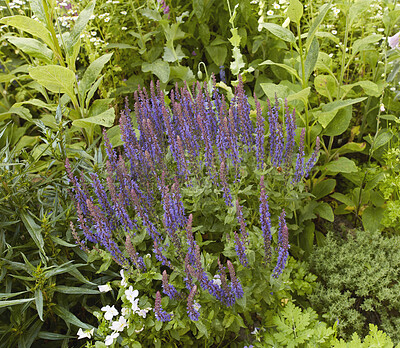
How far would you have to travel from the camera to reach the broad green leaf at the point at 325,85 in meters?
2.37

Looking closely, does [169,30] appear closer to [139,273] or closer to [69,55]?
[69,55]

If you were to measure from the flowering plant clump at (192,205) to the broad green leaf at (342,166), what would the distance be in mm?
401

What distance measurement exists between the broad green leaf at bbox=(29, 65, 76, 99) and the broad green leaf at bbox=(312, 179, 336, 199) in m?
1.63

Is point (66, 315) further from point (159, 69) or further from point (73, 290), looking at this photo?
point (159, 69)

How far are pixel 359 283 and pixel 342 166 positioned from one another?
2.19 feet

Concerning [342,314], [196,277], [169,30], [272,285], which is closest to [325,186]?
[342,314]

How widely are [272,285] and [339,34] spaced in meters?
2.43

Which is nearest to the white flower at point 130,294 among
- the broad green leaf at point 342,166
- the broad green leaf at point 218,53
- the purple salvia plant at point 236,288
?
the purple salvia plant at point 236,288

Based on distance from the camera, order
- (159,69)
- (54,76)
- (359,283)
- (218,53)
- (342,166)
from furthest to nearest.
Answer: (218,53), (159,69), (342,166), (54,76), (359,283)

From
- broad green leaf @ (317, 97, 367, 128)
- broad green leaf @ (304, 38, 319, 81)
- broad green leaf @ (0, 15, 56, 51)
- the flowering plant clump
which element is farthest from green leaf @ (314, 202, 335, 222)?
broad green leaf @ (0, 15, 56, 51)

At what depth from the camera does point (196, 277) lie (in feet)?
4.75

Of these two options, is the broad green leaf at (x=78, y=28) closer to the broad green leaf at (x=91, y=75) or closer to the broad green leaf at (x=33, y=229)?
the broad green leaf at (x=91, y=75)

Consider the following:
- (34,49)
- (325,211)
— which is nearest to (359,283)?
(325,211)

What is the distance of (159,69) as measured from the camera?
2.89 metres
